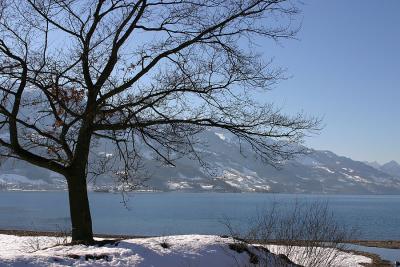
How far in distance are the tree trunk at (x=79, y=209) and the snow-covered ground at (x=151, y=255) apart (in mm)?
990

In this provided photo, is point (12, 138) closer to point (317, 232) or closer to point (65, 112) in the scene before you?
point (65, 112)

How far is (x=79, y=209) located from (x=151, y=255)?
335 centimetres

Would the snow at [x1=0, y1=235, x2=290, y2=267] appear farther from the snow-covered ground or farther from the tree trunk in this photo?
the tree trunk

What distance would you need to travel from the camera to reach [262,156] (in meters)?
16.1

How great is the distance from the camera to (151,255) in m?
13.1

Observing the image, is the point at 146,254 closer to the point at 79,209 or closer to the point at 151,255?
the point at 151,255

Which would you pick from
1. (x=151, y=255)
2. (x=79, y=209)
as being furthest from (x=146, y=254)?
(x=79, y=209)

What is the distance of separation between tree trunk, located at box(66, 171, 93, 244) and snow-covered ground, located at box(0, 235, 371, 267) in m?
0.99

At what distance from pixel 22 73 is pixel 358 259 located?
23.7 meters

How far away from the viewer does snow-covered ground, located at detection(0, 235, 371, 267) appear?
1205cm

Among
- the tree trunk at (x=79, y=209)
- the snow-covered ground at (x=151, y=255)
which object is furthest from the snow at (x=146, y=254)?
the tree trunk at (x=79, y=209)

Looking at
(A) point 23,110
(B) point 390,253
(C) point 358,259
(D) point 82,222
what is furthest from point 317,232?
(B) point 390,253

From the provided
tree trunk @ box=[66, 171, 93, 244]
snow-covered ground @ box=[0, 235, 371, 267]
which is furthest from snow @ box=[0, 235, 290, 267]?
tree trunk @ box=[66, 171, 93, 244]

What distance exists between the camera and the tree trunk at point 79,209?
15188 millimetres
